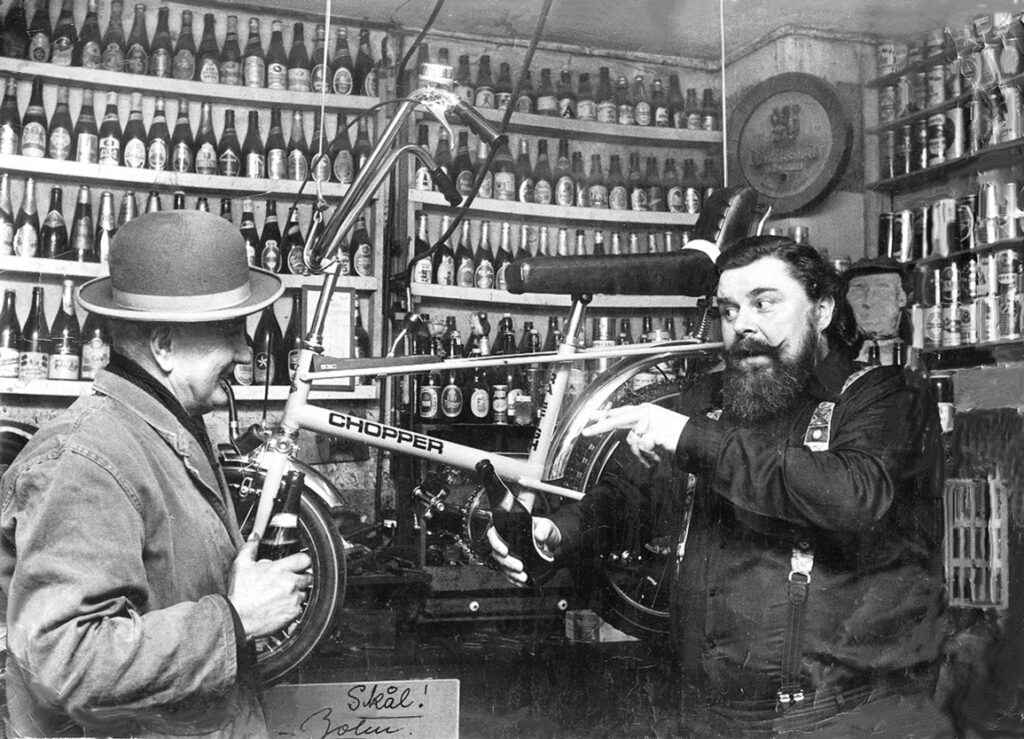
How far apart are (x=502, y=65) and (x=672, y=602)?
0.86 m

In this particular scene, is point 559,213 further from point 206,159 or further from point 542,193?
point 206,159

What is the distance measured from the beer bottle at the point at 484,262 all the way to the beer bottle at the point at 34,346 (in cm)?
58

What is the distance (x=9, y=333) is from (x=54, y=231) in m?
0.15

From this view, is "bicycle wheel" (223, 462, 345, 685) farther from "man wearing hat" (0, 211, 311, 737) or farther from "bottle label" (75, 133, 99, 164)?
"bottle label" (75, 133, 99, 164)

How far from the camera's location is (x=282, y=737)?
46.0 inches

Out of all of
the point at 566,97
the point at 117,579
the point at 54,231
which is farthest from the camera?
the point at 566,97

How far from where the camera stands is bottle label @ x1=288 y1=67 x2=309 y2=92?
1.23 m

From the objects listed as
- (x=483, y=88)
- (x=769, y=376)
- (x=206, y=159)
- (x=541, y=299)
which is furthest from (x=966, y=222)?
(x=206, y=159)

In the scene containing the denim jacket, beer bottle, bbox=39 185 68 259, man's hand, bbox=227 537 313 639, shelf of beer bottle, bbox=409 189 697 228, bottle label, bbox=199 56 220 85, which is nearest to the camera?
the denim jacket

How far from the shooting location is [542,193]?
1320 millimetres

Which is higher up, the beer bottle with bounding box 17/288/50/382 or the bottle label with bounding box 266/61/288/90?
the bottle label with bounding box 266/61/288/90

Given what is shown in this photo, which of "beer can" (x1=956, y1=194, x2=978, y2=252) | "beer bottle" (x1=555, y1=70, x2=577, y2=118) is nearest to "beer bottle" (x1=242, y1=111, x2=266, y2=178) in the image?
"beer bottle" (x1=555, y1=70, x2=577, y2=118)

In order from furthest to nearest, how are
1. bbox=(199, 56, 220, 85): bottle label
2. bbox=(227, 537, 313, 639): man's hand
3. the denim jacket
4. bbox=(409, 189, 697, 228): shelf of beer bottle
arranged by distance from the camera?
bbox=(409, 189, 697, 228): shelf of beer bottle → bbox=(199, 56, 220, 85): bottle label → bbox=(227, 537, 313, 639): man's hand → the denim jacket

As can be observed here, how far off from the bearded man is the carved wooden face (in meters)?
0.06
